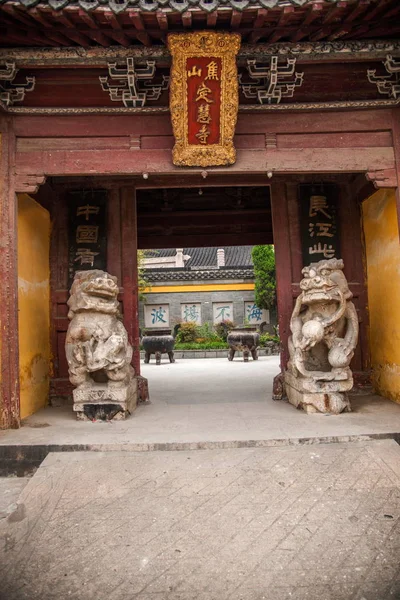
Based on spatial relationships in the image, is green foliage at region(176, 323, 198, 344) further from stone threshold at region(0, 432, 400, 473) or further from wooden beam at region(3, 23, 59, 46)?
wooden beam at region(3, 23, 59, 46)

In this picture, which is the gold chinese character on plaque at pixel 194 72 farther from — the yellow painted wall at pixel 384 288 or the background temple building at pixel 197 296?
the background temple building at pixel 197 296

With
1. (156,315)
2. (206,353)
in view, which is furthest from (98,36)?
(156,315)

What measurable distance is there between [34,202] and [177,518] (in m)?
4.40

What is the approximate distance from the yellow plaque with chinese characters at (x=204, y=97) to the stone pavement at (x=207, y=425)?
9.20ft

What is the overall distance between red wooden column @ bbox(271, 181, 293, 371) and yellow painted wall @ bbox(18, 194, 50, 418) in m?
3.25

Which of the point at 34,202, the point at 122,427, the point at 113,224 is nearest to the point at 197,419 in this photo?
the point at 122,427

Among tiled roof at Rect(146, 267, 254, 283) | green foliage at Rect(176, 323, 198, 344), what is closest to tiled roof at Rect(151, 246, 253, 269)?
tiled roof at Rect(146, 267, 254, 283)

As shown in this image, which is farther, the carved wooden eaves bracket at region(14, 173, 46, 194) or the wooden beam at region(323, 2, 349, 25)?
the carved wooden eaves bracket at region(14, 173, 46, 194)

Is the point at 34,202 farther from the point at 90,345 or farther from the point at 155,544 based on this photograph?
the point at 155,544

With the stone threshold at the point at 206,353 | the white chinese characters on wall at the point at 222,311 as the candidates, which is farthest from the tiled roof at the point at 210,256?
the stone threshold at the point at 206,353

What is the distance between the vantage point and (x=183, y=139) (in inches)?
177

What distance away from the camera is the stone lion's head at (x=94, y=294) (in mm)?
4668

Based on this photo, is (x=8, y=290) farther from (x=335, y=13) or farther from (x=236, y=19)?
(x=335, y=13)

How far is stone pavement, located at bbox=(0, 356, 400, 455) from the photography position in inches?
143
